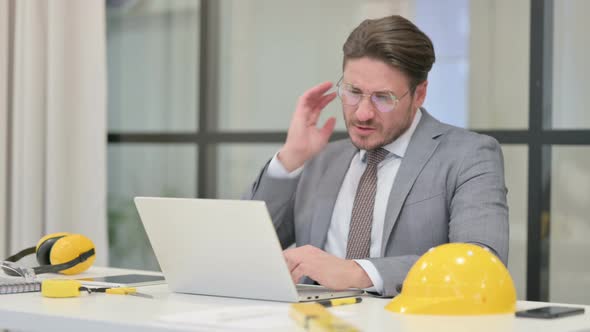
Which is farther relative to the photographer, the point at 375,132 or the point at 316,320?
the point at 375,132

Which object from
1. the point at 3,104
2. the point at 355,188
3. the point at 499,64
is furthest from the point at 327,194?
the point at 3,104

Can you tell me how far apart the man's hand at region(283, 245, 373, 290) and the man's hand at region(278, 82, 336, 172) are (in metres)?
0.58

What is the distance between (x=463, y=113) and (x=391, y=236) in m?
1.17

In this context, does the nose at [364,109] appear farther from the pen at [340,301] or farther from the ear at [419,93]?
the pen at [340,301]

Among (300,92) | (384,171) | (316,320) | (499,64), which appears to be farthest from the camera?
(300,92)

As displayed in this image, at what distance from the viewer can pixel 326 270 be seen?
1901mm

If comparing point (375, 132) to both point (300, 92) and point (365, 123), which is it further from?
point (300, 92)

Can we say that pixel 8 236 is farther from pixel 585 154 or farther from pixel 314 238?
pixel 585 154

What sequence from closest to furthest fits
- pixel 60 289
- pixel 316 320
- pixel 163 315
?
pixel 316 320 < pixel 163 315 < pixel 60 289

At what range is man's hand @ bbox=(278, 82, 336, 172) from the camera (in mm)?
2484

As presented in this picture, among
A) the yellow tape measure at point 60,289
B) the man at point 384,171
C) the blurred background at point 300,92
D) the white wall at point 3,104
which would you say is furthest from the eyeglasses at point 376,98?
the white wall at point 3,104

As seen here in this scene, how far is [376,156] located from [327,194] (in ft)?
0.57

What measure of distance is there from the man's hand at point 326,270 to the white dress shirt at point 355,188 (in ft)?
1.39

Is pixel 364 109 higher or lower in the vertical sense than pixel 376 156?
higher
